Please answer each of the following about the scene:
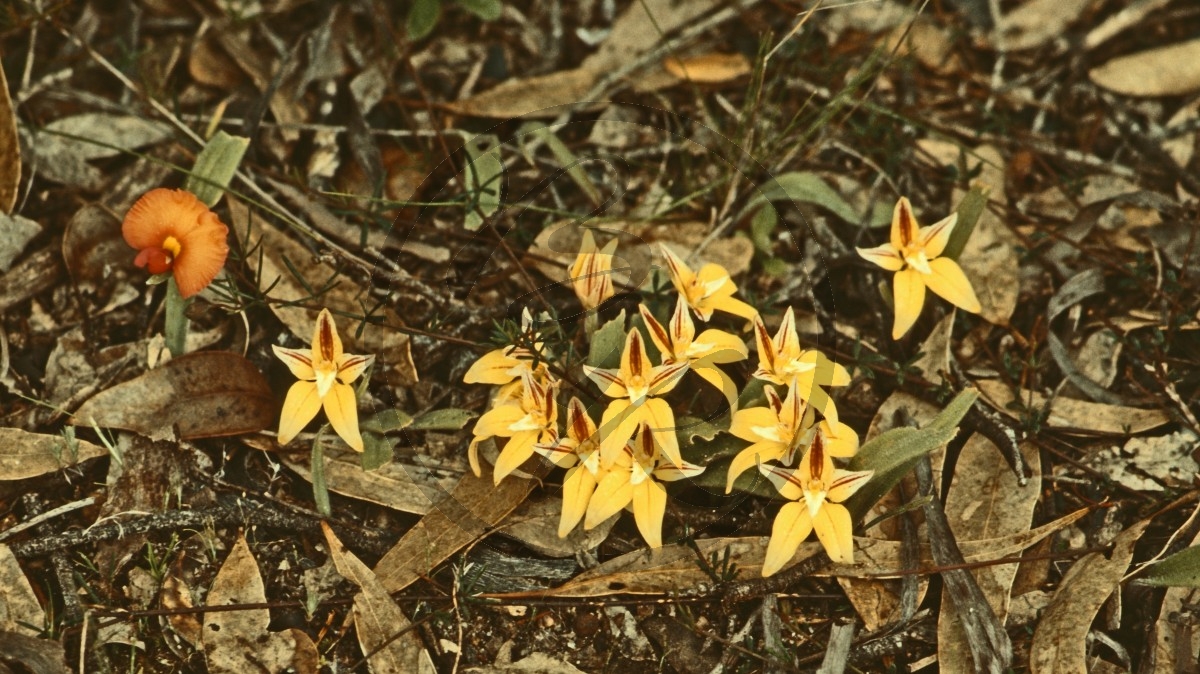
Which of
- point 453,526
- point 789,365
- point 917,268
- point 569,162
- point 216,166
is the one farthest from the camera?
point 569,162

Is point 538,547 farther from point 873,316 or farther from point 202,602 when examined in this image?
point 873,316

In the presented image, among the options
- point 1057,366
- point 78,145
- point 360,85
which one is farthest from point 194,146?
point 1057,366

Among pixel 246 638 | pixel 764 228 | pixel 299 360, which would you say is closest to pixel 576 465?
pixel 299 360

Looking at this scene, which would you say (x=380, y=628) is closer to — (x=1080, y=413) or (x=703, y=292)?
(x=703, y=292)

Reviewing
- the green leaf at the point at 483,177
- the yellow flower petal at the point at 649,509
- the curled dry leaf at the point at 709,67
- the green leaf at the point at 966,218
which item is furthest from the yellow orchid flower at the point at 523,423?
the curled dry leaf at the point at 709,67

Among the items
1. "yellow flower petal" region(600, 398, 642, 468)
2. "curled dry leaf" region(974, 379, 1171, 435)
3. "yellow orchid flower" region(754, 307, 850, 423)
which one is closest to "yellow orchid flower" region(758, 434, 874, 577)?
"yellow orchid flower" region(754, 307, 850, 423)

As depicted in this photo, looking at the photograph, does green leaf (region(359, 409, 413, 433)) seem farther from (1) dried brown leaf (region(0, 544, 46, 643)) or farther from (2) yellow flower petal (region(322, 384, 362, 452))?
(1) dried brown leaf (region(0, 544, 46, 643))
